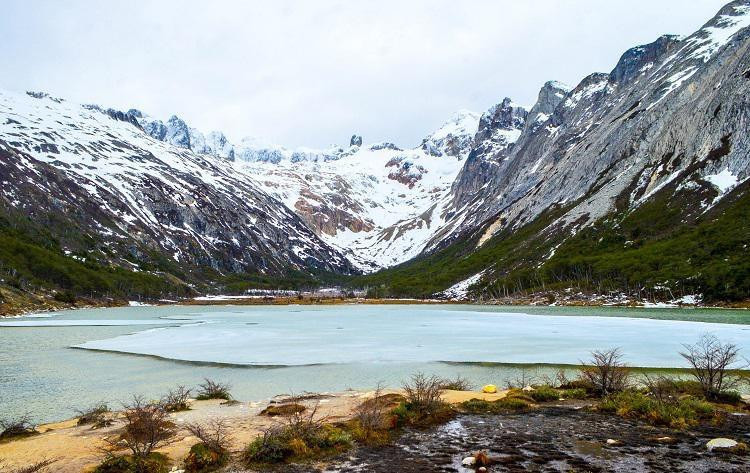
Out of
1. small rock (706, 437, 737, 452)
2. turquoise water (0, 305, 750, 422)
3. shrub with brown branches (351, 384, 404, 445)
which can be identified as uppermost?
small rock (706, 437, 737, 452)

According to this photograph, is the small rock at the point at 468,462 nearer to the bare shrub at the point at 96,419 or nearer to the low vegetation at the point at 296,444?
the low vegetation at the point at 296,444

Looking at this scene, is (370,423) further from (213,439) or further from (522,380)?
(522,380)

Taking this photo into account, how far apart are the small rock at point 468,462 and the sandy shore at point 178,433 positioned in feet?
23.3

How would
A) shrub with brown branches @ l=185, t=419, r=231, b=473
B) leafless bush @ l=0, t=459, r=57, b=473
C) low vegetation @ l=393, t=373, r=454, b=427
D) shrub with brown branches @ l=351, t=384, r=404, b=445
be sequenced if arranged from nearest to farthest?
leafless bush @ l=0, t=459, r=57, b=473 → shrub with brown branches @ l=185, t=419, r=231, b=473 → shrub with brown branches @ l=351, t=384, r=404, b=445 → low vegetation @ l=393, t=373, r=454, b=427

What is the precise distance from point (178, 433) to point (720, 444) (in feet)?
59.6

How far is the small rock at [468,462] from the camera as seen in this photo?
45.5ft

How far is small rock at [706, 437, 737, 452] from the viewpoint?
48.2ft

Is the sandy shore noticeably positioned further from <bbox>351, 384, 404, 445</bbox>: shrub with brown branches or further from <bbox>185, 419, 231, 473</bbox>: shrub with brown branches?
<bbox>351, 384, 404, 445</bbox>: shrub with brown branches

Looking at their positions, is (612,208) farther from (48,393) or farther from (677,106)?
(48,393)

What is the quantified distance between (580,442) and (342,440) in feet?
25.5

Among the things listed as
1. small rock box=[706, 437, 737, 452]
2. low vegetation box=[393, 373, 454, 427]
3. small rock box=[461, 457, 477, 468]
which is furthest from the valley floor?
low vegetation box=[393, 373, 454, 427]

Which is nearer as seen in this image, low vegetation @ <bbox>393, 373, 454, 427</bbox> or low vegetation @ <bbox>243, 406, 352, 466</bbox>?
low vegetation @ <bbox>243, 406, 352, 466</bbox>

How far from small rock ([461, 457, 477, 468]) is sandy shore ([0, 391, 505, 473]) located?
710 cm

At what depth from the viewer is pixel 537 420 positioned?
1931 cm
